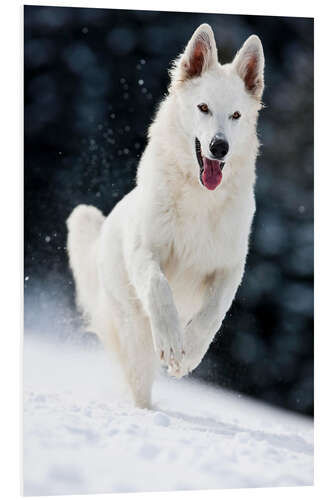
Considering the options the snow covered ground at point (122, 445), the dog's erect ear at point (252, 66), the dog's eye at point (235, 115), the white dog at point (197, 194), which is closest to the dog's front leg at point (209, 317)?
the white dog at point (197, 194)

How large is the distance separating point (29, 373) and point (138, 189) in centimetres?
119

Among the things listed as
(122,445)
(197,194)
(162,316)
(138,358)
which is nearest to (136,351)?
(138,358)

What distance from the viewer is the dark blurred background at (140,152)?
4391 millimetres

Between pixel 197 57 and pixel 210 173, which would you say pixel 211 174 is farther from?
pixel 197 57

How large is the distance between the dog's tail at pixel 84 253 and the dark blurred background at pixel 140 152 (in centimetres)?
7

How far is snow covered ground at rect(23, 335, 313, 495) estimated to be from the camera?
401 centimetres

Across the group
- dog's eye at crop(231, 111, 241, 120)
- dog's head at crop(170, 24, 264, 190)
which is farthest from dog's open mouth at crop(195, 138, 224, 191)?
dog's eye at crop(231, 111, 241, 120)

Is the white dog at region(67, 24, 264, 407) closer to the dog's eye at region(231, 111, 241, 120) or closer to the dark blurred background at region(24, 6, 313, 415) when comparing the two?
the dog's eye at region(231, 111, 241, 120)

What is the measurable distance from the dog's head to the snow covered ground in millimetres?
1343

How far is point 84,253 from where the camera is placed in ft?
16.4

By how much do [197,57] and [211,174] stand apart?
669 millimetres

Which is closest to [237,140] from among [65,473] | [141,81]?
[141,81]

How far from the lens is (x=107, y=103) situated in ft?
15.7

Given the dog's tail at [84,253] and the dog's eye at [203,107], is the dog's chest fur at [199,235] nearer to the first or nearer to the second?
the dog's eye at [203,107]
